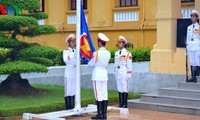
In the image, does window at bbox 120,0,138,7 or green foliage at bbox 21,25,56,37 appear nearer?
green foliage at bbox 21,25,56,37

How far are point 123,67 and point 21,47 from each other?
3.67m

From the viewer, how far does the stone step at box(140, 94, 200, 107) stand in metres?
13.5

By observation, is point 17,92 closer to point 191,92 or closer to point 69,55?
point 69,55

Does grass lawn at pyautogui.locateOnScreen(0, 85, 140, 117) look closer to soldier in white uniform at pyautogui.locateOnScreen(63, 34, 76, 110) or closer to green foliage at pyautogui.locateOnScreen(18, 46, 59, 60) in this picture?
soldier in white uniform at pyautogui.locateOnScreen(63, 34, 76, 110)

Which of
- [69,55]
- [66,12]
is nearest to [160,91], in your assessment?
[69,55]

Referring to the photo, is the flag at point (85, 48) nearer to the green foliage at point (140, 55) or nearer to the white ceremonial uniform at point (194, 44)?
the white ceremonial uniform at point (194, 44)

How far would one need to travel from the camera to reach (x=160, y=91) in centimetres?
1485

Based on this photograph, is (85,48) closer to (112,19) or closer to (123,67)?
(123,67)

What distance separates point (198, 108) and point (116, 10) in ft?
33.5

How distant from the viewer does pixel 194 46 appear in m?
14.5

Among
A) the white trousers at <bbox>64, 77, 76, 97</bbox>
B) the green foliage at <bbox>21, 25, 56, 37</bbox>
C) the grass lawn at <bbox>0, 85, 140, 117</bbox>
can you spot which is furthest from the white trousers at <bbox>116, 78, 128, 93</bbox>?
the green foliage at <bbox>21, 25, 56, 37</bbox>

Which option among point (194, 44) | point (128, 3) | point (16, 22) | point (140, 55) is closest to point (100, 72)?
point (194, 44)

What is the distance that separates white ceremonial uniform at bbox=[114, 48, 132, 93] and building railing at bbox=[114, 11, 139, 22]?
27.7 ft

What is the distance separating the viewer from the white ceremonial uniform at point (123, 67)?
44.0ft
